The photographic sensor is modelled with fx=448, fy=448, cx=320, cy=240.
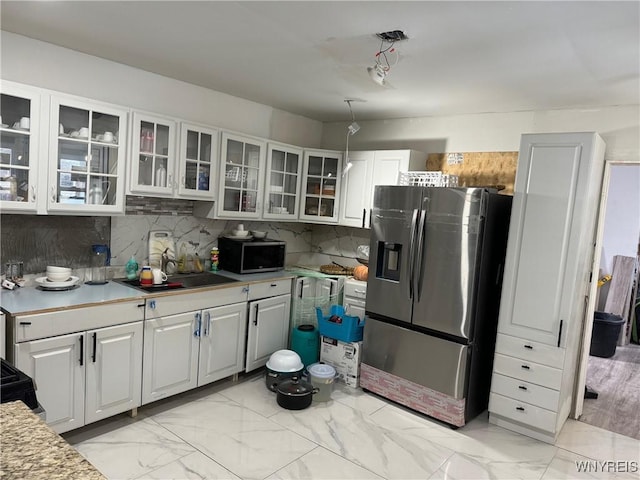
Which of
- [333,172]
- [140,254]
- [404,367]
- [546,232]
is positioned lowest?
[404,367]

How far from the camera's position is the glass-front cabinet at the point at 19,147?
2562 millimetres

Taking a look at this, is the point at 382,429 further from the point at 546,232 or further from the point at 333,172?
the point at 333,172

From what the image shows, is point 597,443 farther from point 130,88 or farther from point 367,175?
point 130,88

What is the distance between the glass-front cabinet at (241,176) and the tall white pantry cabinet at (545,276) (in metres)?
2.17

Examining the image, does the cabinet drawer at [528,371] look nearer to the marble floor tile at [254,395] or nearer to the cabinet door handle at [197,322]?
the marble floor tile at [254,395]

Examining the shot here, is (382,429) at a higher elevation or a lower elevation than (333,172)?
lower

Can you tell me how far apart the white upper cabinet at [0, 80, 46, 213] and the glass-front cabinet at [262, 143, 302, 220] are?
6.27 ft

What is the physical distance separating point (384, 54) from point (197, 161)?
1.71m

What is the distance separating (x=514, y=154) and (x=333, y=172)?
1701 mm

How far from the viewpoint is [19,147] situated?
2.63 m

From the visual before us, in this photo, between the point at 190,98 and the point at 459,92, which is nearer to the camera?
the point at 459,92

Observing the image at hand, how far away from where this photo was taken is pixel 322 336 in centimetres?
398

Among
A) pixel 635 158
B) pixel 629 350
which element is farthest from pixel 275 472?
pixel 629 350

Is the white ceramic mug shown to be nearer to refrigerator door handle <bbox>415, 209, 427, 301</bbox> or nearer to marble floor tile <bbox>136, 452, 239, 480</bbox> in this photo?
marble floor tile <bbox>136, 452, 239, 480</bbox>
